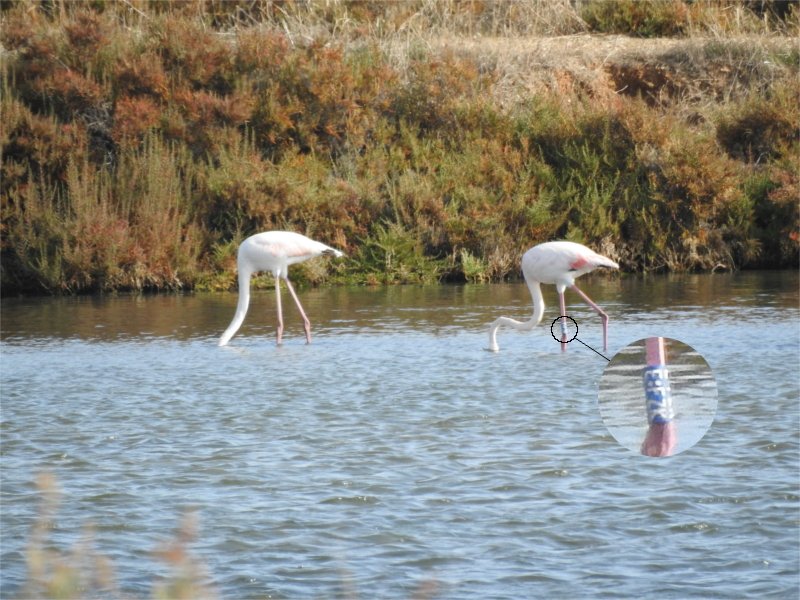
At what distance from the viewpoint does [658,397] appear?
2838mm

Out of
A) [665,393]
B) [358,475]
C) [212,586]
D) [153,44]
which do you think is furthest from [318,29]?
[665,393]

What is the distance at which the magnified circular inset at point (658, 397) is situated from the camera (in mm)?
2840

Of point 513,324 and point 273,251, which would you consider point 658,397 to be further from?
point 273,251

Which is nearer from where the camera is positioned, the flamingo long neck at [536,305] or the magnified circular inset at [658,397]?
the magnified circular inset at [658,397]

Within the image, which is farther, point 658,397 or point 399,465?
point 399,465

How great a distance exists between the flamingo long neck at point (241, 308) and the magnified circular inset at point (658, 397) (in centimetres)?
850

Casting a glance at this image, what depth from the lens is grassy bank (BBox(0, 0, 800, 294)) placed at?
16.8m

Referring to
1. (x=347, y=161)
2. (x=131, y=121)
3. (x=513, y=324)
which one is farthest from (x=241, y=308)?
(x=347, y=161)

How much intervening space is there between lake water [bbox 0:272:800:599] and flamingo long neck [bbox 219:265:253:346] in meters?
0.15

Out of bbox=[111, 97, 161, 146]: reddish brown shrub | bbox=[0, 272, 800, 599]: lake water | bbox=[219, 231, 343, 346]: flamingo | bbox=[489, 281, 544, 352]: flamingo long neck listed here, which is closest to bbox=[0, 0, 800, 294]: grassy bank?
bbox=[111, 97, 161, 146]: reddish brown shrub

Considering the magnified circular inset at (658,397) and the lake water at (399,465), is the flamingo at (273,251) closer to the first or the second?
the lake water at (399,465)

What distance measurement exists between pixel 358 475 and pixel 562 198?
11.8 m

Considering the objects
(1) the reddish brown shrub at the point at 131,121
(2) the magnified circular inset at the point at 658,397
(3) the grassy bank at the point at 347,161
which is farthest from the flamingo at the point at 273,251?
(2) the magnified circular inset at the point at 658,397

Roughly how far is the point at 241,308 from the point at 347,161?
24.2 ft
